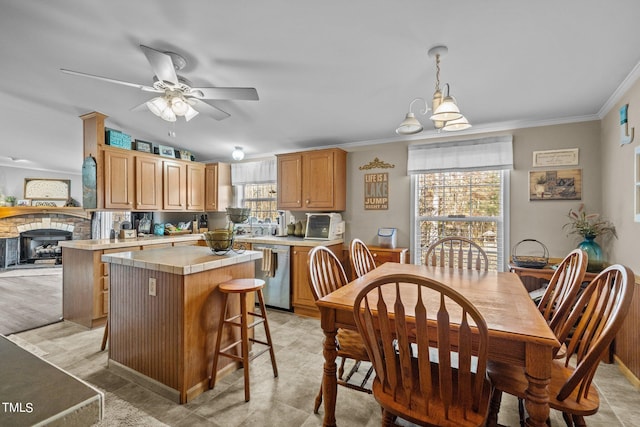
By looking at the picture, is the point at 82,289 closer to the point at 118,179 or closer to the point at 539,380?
the point at 118,179

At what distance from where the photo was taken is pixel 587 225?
2809 mm

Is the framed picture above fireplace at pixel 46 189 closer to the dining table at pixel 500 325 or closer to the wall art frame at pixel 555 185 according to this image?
the dining table at pixel 500 325

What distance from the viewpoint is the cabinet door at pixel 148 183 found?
14.1ft

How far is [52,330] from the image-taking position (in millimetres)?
3164

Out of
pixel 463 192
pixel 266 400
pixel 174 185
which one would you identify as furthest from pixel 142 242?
pixel 463 192

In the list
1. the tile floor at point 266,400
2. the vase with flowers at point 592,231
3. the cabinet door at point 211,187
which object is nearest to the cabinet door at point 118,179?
the cabinet door at point 211,187

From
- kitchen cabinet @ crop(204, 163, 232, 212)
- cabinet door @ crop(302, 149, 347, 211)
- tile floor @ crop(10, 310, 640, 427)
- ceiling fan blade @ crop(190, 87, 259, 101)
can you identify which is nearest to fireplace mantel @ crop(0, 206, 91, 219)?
kitchen cabinet @ crop(204, 163, 232, 212)

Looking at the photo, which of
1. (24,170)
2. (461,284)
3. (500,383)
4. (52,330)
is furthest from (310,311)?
(24,170)

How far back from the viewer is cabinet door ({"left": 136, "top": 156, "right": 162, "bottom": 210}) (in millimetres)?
4289

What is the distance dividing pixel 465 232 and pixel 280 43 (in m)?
2.96

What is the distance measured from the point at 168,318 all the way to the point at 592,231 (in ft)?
12.1

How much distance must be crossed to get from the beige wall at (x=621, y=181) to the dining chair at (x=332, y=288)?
87.7 inches

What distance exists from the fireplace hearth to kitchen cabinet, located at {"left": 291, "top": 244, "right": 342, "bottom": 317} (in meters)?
6.79

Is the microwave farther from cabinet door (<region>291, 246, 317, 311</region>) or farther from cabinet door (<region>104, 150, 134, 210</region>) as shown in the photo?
cabinet door (<region>104, 150, 134, 210</region>)
